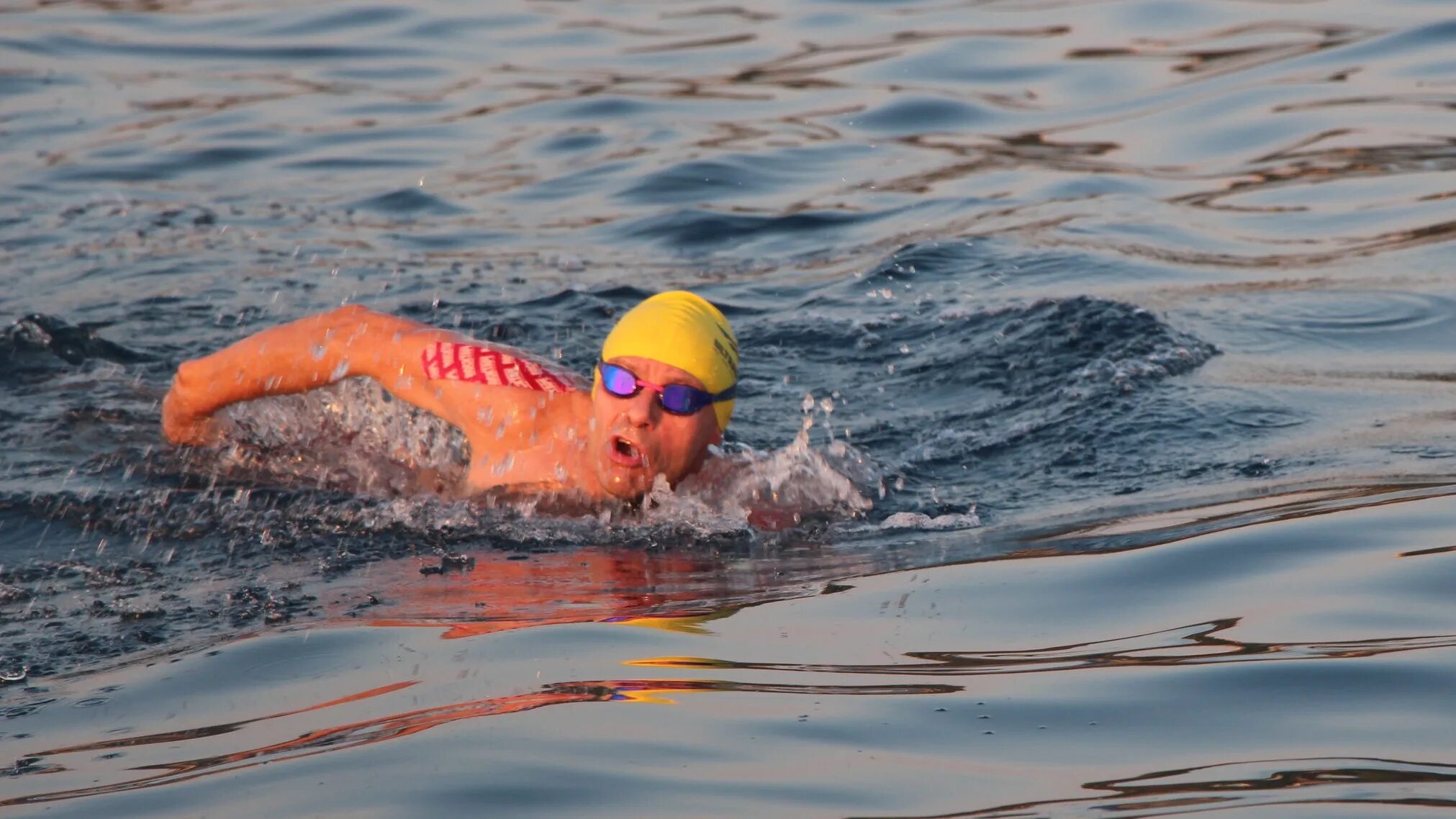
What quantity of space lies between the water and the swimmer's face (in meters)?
0.18

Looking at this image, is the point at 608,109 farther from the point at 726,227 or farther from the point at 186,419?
the point at 186,419

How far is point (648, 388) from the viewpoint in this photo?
651cm

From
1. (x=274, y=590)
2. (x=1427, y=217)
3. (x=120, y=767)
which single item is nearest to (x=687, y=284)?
(x=1427, y=217)

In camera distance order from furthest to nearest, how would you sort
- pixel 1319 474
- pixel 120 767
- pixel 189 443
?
pixel 189 443 → pixel 1319 474 → pixel 120 767

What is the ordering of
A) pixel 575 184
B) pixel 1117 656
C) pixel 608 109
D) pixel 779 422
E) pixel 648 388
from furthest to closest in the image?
1. pixel 608 109
2. pixel 575 184
3. pixel 779 422
4. pixel 648 388
5. pixel 1117 656

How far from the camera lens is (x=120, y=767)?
3.89m

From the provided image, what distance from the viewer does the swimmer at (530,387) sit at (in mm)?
6551

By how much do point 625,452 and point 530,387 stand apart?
0.63 meters

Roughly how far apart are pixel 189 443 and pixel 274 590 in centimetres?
211

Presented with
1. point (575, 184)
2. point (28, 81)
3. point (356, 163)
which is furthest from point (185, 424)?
point (28, 81)

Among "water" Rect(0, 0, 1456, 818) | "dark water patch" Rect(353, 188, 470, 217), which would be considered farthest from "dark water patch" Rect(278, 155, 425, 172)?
"dark water patch" Rect(353, 188, 470, 217)

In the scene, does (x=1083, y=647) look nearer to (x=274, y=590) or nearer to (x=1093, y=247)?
(x=274, y=590)

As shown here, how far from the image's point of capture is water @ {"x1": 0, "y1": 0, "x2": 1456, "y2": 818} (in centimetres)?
397

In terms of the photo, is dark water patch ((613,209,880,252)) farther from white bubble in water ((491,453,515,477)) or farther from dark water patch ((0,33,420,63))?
dark water patch ((0,33,420,63))
